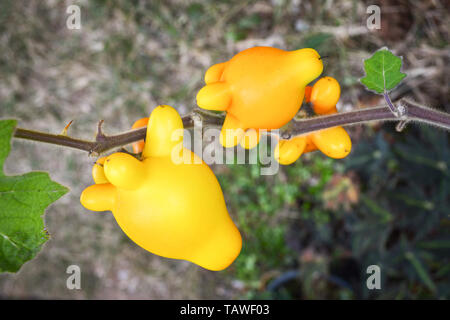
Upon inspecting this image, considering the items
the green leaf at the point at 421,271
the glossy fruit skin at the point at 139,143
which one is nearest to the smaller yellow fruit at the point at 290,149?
the glossy fruit skin at the point at 139,143

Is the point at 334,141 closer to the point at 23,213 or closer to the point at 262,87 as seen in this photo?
the point at 262,87

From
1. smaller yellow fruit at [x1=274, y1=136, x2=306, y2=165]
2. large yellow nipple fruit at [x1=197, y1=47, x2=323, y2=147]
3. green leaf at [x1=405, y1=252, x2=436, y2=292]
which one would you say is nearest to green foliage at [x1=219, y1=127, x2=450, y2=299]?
green leaf at [x1=405, y1=252, x2=436, y2=292]

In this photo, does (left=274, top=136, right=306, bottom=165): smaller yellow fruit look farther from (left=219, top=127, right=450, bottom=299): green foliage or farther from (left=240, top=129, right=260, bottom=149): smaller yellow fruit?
(left=219, top=127, right=450, bottom=299): green foliage

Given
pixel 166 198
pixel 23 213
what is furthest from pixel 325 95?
pixel 23 213

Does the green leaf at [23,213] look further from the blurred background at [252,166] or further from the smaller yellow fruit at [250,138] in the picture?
the blurred background at [252,166]

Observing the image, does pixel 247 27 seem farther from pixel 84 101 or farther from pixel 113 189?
pixel 113 189

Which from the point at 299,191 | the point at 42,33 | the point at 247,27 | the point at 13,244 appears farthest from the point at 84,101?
the point at 13,244

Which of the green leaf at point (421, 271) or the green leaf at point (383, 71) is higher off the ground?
the green leaf at point (383, 71)
